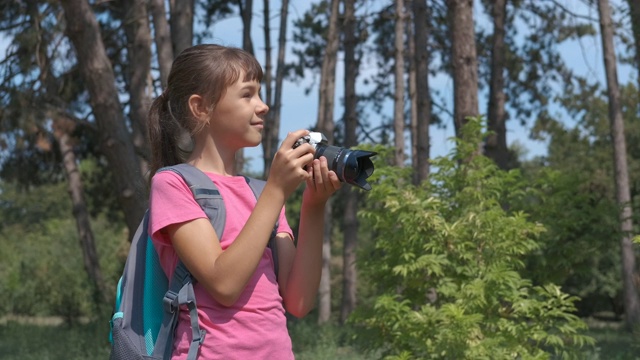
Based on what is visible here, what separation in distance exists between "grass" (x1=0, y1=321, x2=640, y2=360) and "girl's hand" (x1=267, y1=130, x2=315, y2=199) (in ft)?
29.3

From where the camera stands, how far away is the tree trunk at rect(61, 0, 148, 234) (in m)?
9.94

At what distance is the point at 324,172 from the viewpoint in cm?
222

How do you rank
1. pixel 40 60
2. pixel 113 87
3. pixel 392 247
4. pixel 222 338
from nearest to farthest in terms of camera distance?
1. pixel 222 338
2. pixel 392 247
3. pixel 113 87
4. pixel 40 60

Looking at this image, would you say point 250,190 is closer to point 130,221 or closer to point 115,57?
point 130,221

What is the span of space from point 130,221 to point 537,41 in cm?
1660

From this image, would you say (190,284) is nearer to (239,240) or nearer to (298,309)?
(239,240)

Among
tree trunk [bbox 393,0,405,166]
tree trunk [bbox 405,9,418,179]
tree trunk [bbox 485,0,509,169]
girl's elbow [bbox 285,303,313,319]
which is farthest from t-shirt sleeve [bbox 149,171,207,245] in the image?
tree trunk [bbox 405,9,418,179]

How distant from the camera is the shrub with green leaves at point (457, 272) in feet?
25.1

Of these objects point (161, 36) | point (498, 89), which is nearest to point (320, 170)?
point (161, 36)

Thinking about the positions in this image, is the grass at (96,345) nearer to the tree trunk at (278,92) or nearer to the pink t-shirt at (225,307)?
the tree trunk at (278,92)

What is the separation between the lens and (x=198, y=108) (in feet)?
7.82

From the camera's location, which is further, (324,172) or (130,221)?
(130,221)

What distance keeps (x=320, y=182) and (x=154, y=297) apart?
462 mm

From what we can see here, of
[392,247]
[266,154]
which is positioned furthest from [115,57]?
[392,247]
